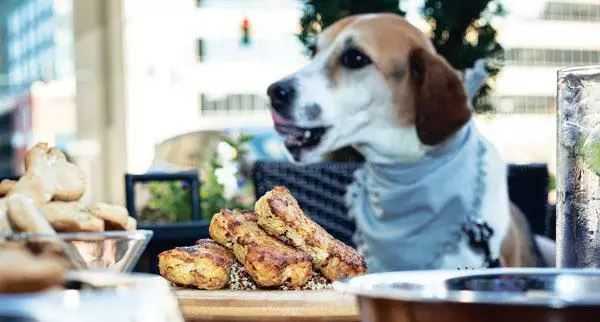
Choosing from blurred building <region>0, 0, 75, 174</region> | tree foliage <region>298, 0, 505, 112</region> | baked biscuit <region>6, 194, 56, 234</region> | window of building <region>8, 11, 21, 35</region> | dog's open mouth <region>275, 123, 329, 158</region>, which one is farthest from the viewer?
window of building <region>8, 11, 21, 35</region>

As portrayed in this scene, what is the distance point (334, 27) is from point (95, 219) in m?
1.37

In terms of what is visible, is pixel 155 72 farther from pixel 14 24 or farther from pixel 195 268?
pixel 195 268

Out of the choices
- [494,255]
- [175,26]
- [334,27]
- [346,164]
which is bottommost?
[494,255]

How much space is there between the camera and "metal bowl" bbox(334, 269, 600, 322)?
347 millimetres

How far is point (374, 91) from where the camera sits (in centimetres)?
218

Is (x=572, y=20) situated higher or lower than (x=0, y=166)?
higher

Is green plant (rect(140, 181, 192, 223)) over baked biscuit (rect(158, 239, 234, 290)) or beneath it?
beneath

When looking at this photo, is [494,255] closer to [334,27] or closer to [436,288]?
[334,27]

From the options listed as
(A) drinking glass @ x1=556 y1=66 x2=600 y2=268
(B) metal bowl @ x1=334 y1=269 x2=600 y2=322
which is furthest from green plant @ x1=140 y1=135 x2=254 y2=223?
(B) metal bowl @ x1=334 y1=269 x2=600 y2=322

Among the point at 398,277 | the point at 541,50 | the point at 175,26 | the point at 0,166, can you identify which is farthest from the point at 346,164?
the point at 541,50

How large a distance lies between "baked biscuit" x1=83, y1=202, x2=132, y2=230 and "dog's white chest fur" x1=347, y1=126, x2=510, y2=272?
4.13 feet

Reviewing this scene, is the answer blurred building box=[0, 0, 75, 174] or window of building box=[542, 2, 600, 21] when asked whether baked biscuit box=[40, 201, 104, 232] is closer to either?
blurred building box=[0, 0, 75, 174]

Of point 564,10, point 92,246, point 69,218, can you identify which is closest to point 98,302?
point 92,246

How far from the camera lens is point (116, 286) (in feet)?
1.03
